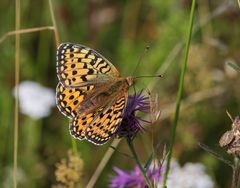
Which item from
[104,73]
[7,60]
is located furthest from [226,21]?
[104,73]

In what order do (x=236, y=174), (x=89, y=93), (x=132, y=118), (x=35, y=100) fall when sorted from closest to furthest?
(x=236, y=174)
(x=132, y=118)
(x=89, y=93)
(x=35, y=100)

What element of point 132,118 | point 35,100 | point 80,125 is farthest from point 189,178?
point 35,100

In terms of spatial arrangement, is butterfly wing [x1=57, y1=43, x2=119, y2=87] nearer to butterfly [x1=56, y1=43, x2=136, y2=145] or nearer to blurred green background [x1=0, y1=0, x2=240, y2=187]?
butterfly [x1=56, y1=43, x2=136, y2=145]

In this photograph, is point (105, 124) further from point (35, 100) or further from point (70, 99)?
point (35, 100)

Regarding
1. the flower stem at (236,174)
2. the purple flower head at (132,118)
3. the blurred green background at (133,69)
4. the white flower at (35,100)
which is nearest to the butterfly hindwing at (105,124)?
the purple flower head at (132,118)

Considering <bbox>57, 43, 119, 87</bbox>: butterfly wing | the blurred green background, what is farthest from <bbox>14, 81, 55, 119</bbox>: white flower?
<bbox>57, 43, 119, 87</bbox>: butterfly wing

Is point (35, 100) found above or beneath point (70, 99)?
beneath
